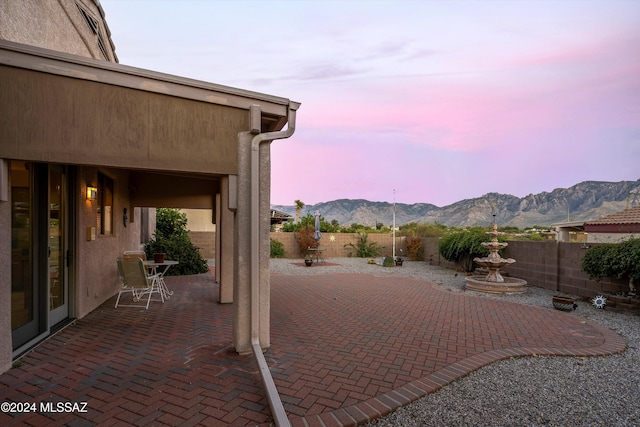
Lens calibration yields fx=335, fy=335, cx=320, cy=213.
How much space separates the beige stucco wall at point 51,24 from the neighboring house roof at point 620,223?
19680 mm

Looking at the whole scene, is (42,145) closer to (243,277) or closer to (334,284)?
(243,277)

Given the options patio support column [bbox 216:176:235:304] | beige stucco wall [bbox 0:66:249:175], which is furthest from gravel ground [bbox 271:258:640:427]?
patio support column [bbox 216:176:235:304]

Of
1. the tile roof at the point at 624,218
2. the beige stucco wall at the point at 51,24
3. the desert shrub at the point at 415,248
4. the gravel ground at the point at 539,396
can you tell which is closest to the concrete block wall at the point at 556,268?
the gravel ground at the point at 539,396

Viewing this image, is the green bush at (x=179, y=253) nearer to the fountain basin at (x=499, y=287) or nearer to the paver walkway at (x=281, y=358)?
the paver walkway at (x=281, y=358)

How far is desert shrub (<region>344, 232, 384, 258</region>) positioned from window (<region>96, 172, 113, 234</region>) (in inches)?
554

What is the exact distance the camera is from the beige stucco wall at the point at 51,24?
4.03 m

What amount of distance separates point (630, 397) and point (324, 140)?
19344 millimetres

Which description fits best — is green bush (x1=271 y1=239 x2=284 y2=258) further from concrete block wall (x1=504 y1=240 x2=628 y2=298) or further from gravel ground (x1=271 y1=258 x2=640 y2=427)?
gravel ground (x1=271 y1=258 x2=640 y2=427)

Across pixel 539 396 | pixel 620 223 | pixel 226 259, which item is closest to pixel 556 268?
pixel 539 396

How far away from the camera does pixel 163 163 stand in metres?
3.44

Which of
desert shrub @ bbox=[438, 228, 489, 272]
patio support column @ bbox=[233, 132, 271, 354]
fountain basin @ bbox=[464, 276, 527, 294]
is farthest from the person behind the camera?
desert shrub @ bbox=[438, 228, 489, 272]

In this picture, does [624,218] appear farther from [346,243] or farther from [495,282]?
[346,243]

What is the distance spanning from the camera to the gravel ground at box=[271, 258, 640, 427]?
2635mm

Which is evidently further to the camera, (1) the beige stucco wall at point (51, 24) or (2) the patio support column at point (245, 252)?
(1) the beige stucco wall at point (51, 24)
